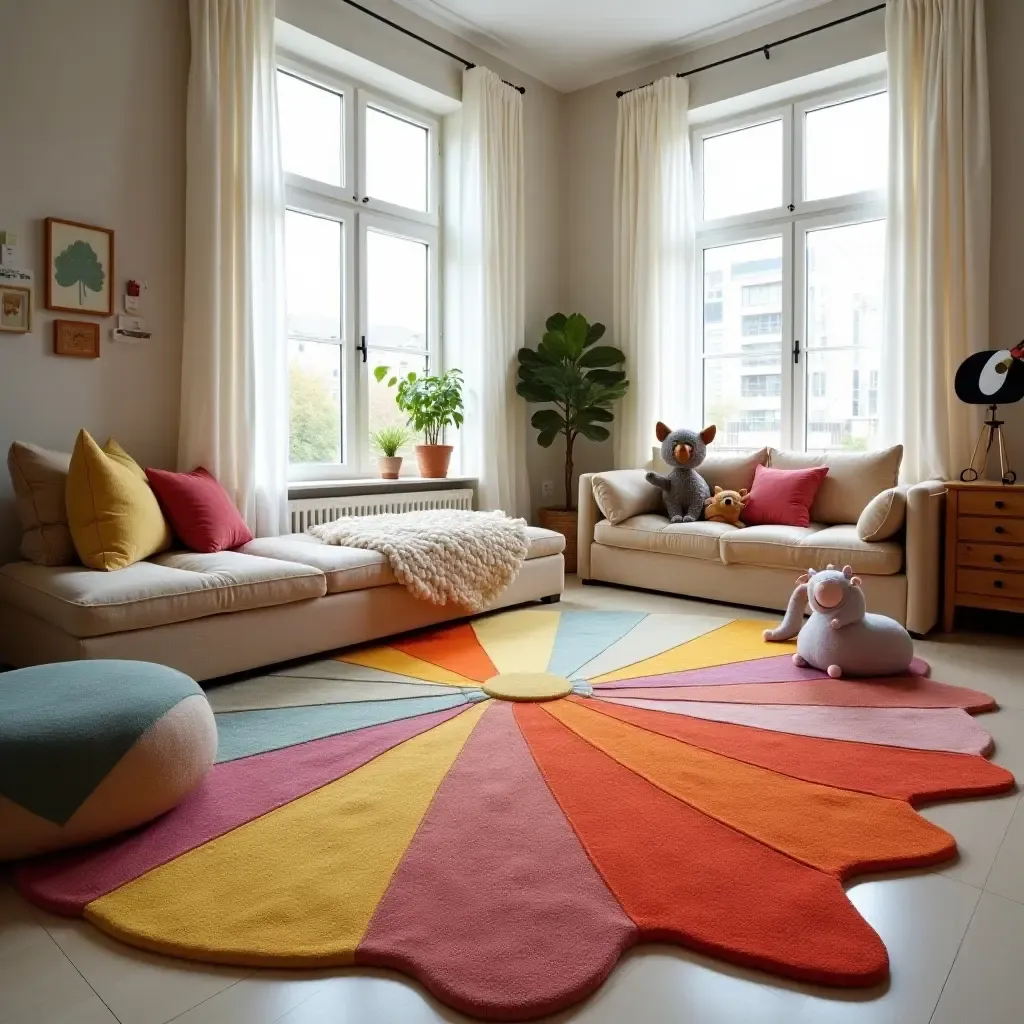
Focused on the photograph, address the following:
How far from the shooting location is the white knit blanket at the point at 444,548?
10.7 ft

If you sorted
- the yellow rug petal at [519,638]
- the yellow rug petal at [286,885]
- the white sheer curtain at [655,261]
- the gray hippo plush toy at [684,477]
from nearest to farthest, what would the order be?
the yellow rug petal at [286,885]
the yellow rug petal at [519,638]
the gray hippo plush toy at [684,477]
the white sheer curtain at [655,261]

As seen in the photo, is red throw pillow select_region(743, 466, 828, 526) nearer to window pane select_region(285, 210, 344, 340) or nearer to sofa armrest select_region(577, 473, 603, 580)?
sofa armrest select_region(577, 473, 603, 580)

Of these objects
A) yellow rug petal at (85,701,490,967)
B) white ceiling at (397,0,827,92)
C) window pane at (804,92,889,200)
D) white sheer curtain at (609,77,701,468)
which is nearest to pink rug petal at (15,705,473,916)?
yellow rug petal at (85,701,490,967)

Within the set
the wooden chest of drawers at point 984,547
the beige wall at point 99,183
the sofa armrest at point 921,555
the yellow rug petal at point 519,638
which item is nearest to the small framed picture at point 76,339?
the beige wall at point 99,183

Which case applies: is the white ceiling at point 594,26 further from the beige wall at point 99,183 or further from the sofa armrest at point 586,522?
the sofa armrest at point 586,522

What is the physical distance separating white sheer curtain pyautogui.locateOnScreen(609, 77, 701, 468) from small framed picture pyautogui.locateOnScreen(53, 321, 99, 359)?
10.3 feet

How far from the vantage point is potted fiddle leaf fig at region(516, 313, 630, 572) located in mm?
5008

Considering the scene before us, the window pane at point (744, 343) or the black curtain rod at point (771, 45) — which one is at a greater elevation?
the black curtain rod at point (771, 45)

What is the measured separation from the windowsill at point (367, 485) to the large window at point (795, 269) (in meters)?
1.75

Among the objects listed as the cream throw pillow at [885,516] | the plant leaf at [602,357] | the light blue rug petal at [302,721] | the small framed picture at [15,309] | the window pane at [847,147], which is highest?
the window pane at [847,147]

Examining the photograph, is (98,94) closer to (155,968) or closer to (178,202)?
(178,202)

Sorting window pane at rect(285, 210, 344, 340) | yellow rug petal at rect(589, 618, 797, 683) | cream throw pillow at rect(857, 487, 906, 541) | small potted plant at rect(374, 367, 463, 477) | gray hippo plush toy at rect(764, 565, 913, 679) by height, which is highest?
window pane at rect(285, 210, 344, 340)

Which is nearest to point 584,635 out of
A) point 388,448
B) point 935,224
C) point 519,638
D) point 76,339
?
point 519,638

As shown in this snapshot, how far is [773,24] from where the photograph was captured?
461 cm
